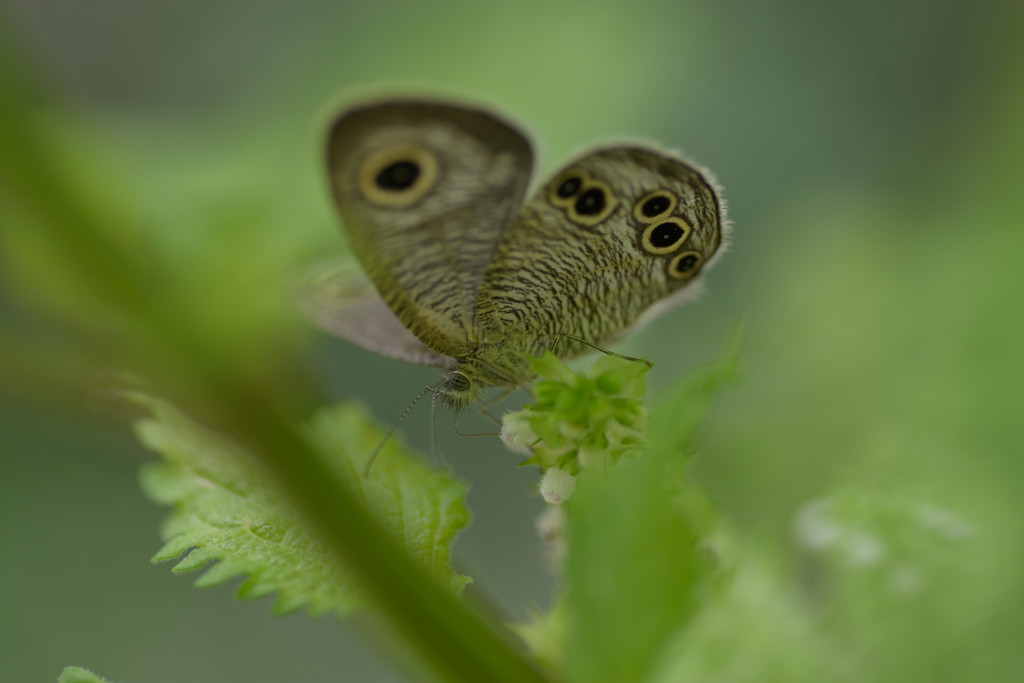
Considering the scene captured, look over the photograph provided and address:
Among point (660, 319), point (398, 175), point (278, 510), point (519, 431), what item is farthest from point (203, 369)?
point (660, 319)

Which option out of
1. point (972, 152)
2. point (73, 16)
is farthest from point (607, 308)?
point (73, 16)

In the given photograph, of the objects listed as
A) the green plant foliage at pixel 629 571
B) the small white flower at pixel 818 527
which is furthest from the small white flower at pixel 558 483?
the small white flower at pixel 818 527

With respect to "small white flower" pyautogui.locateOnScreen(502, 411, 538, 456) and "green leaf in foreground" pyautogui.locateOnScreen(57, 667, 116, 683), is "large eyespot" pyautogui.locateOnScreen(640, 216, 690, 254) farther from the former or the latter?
"green leaf in foreground" pyautogui.locateOnScreen(57, 667, 116, 683)

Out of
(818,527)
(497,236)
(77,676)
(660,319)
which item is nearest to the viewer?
(77,676)

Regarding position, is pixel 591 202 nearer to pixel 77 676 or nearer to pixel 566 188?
pixel 566 188

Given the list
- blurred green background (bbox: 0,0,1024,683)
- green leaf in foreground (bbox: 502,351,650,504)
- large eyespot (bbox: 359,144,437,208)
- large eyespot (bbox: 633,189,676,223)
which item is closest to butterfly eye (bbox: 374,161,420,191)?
large eyespot (bbox: 359,144,437,208)

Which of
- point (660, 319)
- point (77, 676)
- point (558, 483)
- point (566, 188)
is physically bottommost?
point (77, 676)

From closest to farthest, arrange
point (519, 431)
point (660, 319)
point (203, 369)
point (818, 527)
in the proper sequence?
1. point (203, 369)
2. point (519, 431)
3. point (818, 527)
4. point (660, 319)
